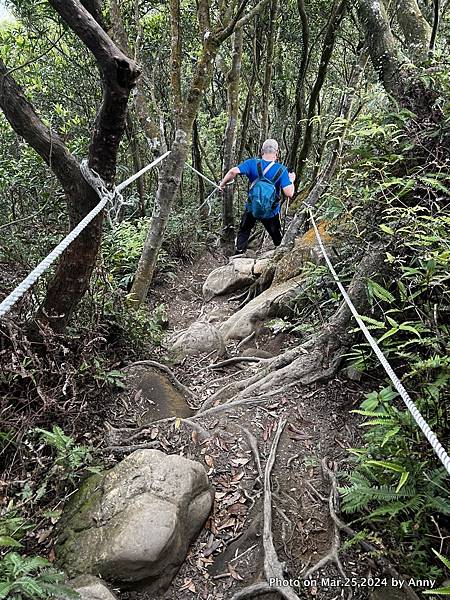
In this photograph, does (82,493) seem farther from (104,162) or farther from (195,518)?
(104,162)

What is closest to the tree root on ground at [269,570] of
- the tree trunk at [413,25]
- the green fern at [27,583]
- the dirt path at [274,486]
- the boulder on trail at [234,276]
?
the dirt path at [274,486]

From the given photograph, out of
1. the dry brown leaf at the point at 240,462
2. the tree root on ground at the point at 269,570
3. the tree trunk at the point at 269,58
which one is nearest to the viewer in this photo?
the tree root on ground at the point at 269,570

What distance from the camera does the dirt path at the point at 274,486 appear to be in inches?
89.3

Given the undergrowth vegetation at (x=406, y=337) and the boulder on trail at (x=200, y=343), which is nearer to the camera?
the undergrowth vegetation at (x=406, y=337)

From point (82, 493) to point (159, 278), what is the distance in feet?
21.2

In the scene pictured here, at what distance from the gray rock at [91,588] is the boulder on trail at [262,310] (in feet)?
11.2

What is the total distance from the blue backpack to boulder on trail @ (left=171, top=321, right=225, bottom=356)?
6.83 feet

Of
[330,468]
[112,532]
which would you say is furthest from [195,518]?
[330,468]

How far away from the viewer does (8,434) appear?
8.95ft

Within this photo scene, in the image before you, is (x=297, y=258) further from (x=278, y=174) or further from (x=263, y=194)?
(x=278, y=174)

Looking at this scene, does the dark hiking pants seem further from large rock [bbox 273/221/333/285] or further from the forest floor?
the forest floor

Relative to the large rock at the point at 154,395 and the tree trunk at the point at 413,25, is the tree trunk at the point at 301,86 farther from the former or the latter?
the large rock at the point at 154,395

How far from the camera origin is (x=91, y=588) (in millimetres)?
2029

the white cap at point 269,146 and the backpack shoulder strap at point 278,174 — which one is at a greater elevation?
the white cap at point 269,146
